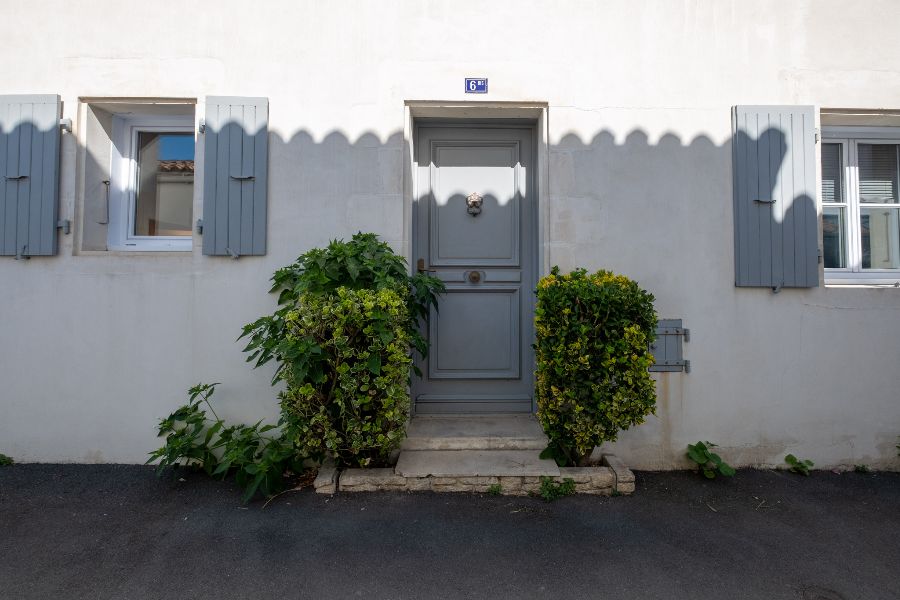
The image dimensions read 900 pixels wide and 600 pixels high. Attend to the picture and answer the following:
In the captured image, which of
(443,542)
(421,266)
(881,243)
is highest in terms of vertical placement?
(881,243)

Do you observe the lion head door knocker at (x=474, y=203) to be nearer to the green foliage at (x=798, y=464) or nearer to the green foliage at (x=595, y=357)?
the green foliage at (x=595, y=357)

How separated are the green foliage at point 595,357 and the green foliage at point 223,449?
1614mm

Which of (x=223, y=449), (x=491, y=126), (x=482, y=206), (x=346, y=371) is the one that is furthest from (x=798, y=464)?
(x=223, y=449)

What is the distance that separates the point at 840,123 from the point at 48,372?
19.2 ft

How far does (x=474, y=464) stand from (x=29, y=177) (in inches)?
137

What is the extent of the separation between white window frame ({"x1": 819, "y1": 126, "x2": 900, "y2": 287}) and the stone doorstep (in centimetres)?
228

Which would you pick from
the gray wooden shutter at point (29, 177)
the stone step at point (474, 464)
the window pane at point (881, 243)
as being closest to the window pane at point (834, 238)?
the window pane at point (881, 243)

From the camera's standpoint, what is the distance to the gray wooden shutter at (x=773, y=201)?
10.9 feet

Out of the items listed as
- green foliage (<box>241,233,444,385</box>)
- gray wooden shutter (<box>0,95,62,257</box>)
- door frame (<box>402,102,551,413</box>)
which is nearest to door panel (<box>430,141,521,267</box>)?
door frame (<box>402,102,551,413</box>)

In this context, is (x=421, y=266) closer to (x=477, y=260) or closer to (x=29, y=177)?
(x=477, y=260)

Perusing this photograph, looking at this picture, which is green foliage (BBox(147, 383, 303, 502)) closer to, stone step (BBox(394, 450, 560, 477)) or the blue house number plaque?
stone step (BBox(394, 450, 560, 477))

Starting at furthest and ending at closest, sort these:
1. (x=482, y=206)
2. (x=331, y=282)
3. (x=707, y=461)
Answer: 1. (x=482, y=206)
2. (x=707, y=461)
3. (x=331, y=282)

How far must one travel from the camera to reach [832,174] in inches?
146

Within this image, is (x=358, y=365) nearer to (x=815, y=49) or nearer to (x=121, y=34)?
(x=121, y=34)
